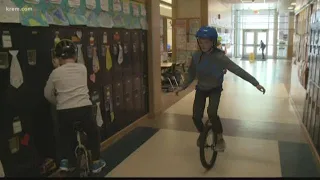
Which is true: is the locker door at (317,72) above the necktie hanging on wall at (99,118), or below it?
above

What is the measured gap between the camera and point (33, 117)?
3.05 metres

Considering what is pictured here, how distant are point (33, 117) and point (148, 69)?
2.84 metres

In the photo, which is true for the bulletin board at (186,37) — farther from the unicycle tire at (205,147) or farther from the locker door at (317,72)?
the unicycle tire at (205,147)

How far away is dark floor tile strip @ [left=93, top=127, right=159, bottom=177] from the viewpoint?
144 inches

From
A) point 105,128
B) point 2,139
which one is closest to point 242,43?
point 105,128

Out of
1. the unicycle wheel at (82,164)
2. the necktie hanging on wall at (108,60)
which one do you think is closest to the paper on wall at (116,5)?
the necktie hanging on wall at (108,60)

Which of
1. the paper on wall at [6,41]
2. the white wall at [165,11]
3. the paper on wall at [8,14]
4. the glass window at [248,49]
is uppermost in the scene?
the white wall at [165,11]

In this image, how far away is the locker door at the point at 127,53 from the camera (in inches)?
187

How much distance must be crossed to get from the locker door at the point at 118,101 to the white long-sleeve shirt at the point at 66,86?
1737 millimetres

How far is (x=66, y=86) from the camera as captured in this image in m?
2.68

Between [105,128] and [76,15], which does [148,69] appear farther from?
[76,15]

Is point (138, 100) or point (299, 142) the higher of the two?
point (138, 100)

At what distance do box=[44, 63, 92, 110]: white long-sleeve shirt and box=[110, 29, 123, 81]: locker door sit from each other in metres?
1.70

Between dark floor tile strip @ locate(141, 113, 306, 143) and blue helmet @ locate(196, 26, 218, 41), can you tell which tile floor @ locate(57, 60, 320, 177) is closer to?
dark floor tile strip @ locate(141, 113, 306, 143)
